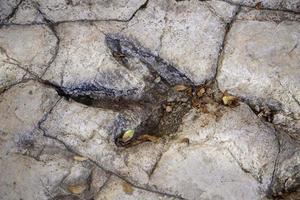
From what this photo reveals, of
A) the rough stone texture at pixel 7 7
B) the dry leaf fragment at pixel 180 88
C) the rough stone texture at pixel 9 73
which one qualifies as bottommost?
the rough stone texture at pixel 9 73

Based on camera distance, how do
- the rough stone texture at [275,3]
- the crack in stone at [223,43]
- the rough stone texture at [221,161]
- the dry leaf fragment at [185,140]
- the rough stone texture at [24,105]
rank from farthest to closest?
the rough stone texture at [275,3], the crack in stone at [223,43], the rough stone texture at [24,105], the dry leaf fragment at [185,140], the rough stone texture at [221,161]

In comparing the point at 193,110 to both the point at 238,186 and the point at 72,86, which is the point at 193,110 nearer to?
the point at 238,186

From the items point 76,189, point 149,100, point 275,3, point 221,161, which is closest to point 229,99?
point 221,161

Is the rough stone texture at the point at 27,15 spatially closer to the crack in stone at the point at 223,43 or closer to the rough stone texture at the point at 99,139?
the rough stone texture at the point at 99,139

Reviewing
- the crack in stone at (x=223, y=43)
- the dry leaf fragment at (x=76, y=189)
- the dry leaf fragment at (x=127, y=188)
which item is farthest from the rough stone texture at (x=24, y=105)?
the crack in stone at (x=223, y=43)

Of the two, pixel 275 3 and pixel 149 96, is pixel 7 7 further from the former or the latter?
pixel 275 3

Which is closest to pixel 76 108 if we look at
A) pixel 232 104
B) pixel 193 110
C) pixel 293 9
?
pixel 193 110
